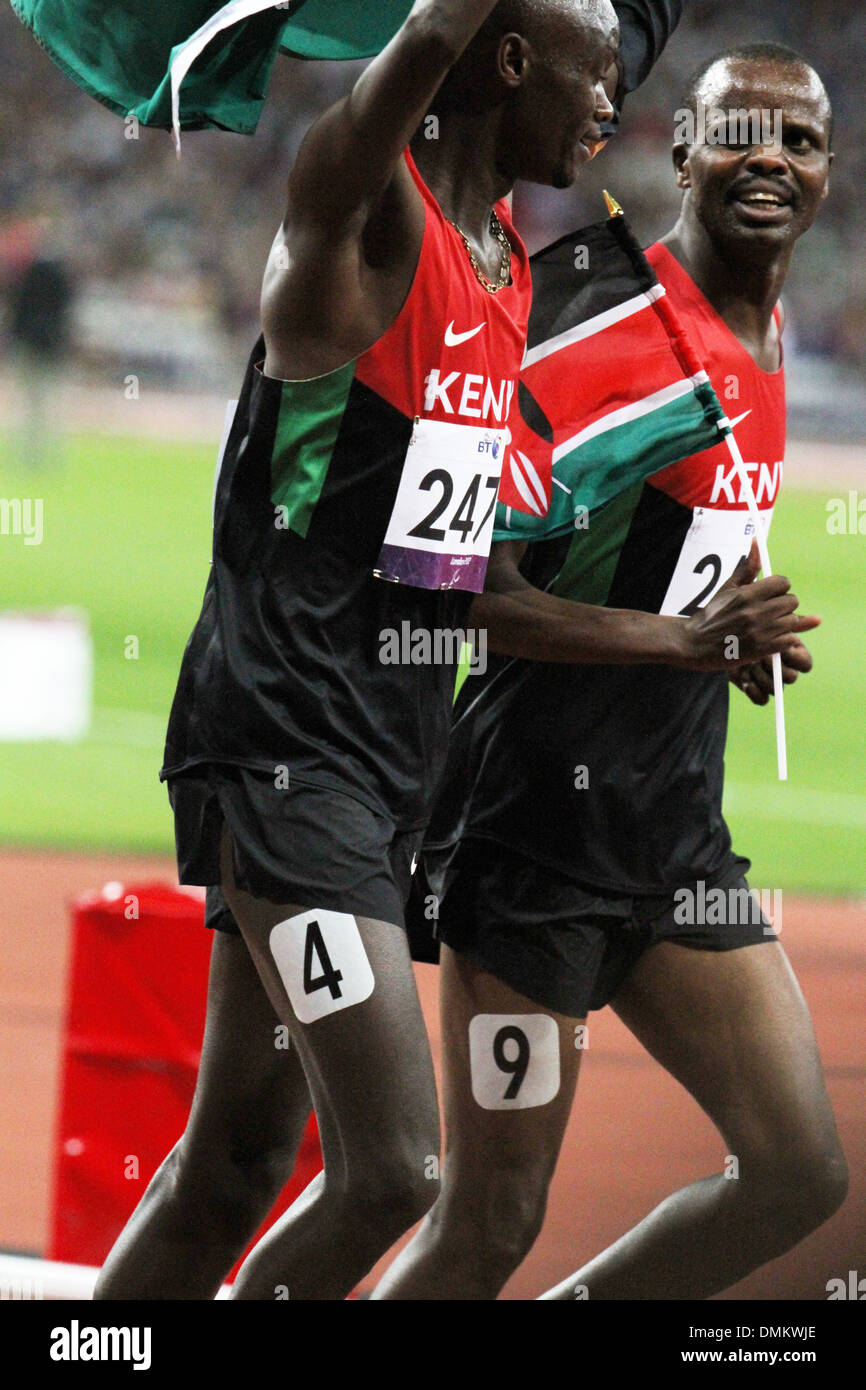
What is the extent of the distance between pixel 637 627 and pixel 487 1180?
38.4 inches

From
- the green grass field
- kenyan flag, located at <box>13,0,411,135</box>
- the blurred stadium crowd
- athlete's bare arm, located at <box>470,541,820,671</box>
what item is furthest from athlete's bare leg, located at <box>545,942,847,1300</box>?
the blurred stadium crowd

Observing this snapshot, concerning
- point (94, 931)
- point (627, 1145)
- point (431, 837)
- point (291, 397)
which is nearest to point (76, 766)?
point (627, 1145)

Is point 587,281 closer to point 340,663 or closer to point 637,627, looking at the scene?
point 637,627

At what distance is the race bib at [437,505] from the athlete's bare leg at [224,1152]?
2.14 ft

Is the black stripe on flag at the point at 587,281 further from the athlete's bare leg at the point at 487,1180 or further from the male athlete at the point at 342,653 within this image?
the athlete's bare leg at the point at 487,1180

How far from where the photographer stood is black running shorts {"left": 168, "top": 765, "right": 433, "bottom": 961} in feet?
9.26

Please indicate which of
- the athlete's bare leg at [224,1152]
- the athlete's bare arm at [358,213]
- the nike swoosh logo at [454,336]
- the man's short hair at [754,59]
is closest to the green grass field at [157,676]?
the man's short hair at [754,59]

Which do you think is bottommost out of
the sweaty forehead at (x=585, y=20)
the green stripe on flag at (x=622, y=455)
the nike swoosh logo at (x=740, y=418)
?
the green stripe on flag at (x=622, y=455)

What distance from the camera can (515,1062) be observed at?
10.8 ft

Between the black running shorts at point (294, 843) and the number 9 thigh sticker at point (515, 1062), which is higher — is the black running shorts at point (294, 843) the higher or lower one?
the higher one

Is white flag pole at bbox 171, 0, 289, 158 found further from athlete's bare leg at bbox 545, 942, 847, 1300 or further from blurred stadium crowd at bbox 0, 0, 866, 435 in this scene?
blurred stadium crowd at bbox 0, 0, 866, 435

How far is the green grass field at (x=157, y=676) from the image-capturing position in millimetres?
9500

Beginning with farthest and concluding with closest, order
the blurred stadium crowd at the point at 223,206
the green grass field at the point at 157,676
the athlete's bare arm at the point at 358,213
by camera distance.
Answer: the blurred stadium crowd at the point at 223,206 < the green grass field at the point at 157,676 < the athlete's bare arm at the point at 358,213

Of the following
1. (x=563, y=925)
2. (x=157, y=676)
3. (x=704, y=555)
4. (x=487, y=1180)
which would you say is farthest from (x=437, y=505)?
(x=157, y=676)
